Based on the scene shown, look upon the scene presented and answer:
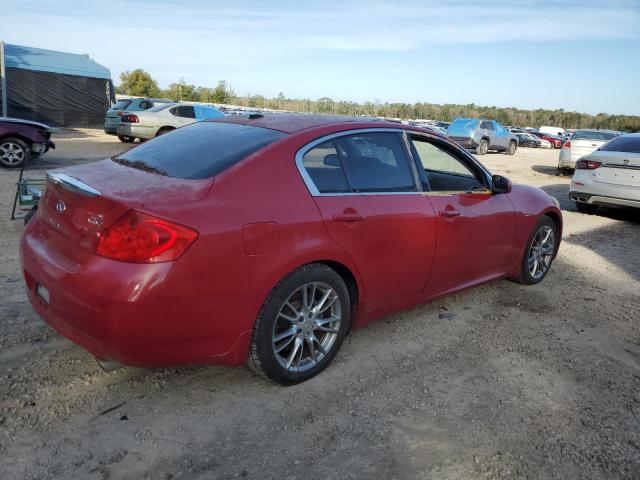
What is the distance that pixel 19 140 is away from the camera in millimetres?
10836

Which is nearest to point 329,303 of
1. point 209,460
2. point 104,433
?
point 209,460

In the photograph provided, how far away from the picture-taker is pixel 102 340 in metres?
2.45

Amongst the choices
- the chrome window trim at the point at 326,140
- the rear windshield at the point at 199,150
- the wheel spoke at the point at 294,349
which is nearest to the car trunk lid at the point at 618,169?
the chrome window trim at the point at 326,140

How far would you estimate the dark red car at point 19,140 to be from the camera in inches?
420

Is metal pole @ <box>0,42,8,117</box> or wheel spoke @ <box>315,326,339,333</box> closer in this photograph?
wheel spoke @ <box>315,326,339,333</box>

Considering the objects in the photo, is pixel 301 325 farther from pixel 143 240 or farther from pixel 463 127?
pixel 463 127

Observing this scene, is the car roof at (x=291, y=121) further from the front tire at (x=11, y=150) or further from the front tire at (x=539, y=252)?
the front tire at (x=11, y=150)

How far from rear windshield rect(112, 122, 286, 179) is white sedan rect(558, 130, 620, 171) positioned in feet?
48.8

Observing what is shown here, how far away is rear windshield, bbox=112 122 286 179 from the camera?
9.53 ft

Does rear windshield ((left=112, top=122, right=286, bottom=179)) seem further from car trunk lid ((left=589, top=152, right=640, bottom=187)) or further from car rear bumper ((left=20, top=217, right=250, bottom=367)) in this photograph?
car trunk lid ((left=589, top=152, right=640, bottom=187))

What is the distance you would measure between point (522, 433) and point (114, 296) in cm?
224

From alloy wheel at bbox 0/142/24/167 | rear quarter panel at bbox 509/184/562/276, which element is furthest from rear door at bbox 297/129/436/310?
alloy wheel at bbox 0/142/24/167

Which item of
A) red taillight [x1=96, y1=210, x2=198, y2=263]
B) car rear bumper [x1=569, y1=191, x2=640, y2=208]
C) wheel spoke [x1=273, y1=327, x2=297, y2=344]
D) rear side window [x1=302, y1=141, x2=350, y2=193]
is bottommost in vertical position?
wheel spoke [x1=273, y1=327, x2=297, y2=344]

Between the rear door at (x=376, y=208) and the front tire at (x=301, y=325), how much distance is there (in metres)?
0.24
